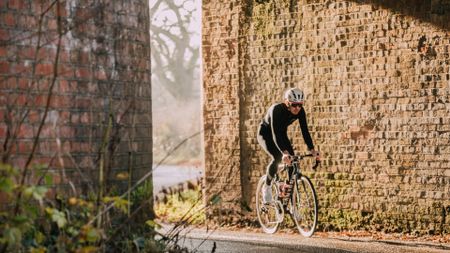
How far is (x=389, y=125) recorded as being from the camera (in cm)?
983

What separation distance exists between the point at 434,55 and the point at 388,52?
2.09 ft

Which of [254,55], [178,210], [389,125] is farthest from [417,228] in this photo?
[178,210]

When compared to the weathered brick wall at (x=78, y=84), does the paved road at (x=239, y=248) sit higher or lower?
lower

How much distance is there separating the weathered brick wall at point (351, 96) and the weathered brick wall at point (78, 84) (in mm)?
3454

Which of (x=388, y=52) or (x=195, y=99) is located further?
(x=195, y=99)

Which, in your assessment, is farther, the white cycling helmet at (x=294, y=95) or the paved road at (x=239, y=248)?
the white cycling helmet at (x=294, y=95)

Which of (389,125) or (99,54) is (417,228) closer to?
(389,125)

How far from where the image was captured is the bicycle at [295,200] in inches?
388

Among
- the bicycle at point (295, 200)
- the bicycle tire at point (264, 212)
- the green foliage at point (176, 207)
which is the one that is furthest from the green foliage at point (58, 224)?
the green foliage at point (176, 207)

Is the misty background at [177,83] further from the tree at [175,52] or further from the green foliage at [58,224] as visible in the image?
the green foliage at [58,224]

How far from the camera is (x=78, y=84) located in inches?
224

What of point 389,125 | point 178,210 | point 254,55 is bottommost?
point 178,210

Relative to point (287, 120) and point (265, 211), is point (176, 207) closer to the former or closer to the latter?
point (265, 211)

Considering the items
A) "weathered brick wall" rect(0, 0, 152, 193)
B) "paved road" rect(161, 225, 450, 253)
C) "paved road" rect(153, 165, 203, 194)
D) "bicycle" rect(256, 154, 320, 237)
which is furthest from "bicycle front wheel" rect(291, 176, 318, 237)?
"paved road" rect(153, 165, 203, 194)
